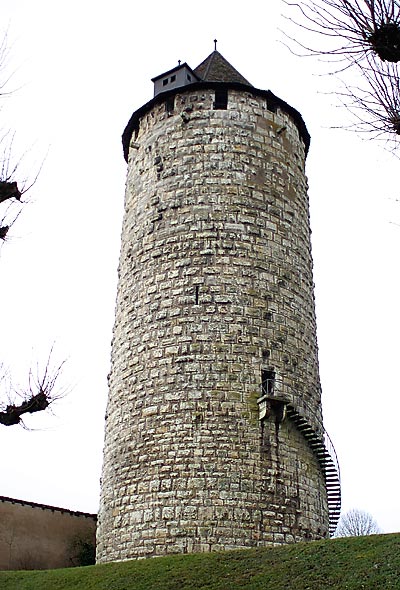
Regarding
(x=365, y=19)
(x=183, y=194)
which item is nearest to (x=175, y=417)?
(x=183, y=194)

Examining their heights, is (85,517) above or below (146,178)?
below

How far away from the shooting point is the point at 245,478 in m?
12.2

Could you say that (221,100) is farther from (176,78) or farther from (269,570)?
(269,570)

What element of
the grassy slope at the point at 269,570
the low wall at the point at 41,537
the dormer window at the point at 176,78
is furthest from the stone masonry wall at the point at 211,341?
the low wall at the point at 41,537

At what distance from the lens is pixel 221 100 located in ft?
50.7

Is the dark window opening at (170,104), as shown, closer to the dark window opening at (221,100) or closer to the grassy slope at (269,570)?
the dark window opening at (221,100)

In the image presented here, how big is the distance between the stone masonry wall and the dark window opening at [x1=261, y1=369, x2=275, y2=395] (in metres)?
0.12

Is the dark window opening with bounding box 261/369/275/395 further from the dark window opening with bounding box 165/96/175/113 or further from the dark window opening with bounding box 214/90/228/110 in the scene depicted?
the dark window opening with bounding box 165/96/175/113

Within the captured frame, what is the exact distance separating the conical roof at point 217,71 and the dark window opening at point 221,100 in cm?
59

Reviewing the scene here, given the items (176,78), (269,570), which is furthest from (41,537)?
(176,78)

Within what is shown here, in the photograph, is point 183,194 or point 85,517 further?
point 85,517

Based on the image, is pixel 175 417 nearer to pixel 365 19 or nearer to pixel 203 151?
pixel 203 151

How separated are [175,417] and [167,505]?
1.50 meters

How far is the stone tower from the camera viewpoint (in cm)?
1223
